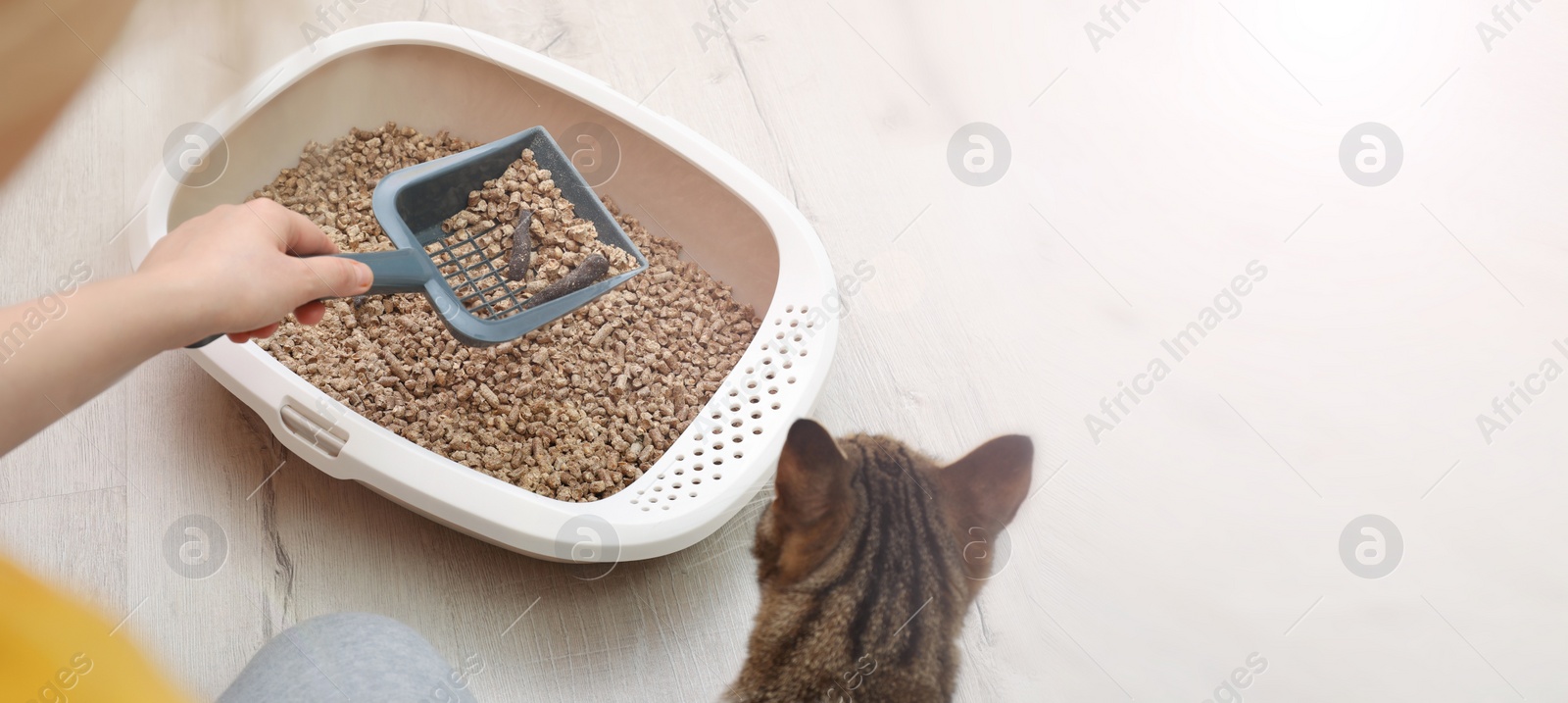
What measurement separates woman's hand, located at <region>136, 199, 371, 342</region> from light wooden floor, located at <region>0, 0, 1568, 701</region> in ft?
0.76

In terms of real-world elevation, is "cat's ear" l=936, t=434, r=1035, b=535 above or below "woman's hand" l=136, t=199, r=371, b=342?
above

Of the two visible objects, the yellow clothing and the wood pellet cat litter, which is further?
the wood pellet cat litter

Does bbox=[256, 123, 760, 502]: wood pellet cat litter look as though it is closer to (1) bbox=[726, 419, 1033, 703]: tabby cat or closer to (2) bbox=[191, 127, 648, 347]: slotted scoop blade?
(2) bbox=[191, 127, 648, 347]: slotted scoop blade

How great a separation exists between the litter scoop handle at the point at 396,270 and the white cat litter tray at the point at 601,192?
9 cm

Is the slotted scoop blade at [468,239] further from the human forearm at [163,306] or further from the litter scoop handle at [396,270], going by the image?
the human forearm at [163,306]

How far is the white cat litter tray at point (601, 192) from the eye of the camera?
0.57 meters

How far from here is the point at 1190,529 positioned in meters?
0.69

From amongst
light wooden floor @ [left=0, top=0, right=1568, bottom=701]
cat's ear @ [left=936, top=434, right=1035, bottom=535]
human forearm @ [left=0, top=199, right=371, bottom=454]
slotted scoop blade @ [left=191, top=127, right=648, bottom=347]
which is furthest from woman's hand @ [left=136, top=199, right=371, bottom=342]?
cat's ear @ [left=936, top=434, right=1035, bottom=535]

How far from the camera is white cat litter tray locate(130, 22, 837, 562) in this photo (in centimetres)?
57

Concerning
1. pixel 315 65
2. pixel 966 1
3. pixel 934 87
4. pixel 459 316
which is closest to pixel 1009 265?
pixel 934 87

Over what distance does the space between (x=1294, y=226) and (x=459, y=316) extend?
82cm

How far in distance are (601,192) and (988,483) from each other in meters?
0.49

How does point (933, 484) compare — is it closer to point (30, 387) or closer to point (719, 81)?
point (30, 387)

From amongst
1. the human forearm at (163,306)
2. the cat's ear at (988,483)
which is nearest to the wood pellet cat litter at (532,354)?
the human forearm at (163,306)
